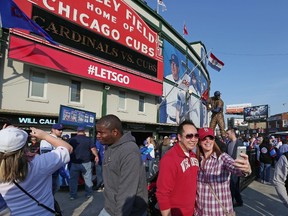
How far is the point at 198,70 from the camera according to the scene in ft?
109

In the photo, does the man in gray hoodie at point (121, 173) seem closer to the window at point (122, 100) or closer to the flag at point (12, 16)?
the flag at point (12, 16)

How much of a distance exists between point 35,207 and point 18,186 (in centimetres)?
27

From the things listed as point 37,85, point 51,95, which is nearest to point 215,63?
point 51,95

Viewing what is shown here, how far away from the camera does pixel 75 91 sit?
13.3m

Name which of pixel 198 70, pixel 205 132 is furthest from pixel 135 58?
pixel 198 70

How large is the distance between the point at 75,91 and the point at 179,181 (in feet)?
37.9

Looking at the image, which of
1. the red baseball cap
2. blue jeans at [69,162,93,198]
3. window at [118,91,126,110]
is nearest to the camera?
the red baseball cap

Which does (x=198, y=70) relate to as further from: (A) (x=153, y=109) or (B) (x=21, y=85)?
(B) (x=21, y=85)

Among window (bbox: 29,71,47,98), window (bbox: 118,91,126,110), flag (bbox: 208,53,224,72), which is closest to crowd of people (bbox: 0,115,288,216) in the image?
window (bbox: 29,71,47,98)

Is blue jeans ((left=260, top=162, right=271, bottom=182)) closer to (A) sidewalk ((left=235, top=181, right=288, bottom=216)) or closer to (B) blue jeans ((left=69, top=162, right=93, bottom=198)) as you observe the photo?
(A) sidewalk ((left=235, top=181, right=288, bottom=216))

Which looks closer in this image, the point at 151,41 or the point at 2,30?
the point at 2,30

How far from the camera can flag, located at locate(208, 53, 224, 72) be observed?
21984mm

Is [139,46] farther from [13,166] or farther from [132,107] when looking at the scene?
[13,166]

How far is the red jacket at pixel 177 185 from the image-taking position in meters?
2.54
